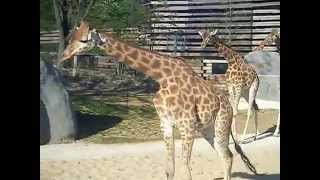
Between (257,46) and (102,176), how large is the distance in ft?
3.95

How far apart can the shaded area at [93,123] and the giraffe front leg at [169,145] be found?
28cm

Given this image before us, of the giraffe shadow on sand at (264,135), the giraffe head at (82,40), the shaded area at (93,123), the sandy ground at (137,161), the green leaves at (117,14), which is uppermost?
the green leaves at (117,14)

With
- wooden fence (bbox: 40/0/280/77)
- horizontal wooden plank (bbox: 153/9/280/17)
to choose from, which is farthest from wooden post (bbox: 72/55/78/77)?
horizontal wooden plank (bbox: 153/9/280/17)

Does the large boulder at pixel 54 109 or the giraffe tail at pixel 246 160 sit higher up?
the large boulder at pixel 54 109

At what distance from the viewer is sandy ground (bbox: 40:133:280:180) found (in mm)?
3852

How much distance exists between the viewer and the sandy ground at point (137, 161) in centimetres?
385

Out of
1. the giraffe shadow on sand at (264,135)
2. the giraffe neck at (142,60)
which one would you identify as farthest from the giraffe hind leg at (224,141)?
the giraffe neck at (142,60)

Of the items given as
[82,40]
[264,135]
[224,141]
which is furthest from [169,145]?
[82,40]

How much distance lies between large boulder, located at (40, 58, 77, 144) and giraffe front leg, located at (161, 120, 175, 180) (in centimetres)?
54

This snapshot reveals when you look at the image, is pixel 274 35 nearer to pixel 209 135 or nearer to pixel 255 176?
pixel 209 135

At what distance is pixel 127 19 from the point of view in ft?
12.7

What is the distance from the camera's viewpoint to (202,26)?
3.88m

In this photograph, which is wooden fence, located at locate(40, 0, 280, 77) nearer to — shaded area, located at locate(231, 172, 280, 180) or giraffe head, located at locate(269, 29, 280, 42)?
giraffe head, located at locate(269, 29, 280, 42)

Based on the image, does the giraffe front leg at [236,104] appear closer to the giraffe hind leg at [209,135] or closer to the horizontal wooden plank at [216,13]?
the giraffe hind leg at [209,135]
